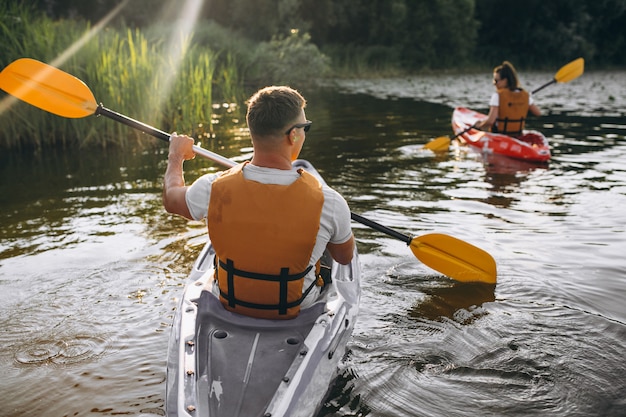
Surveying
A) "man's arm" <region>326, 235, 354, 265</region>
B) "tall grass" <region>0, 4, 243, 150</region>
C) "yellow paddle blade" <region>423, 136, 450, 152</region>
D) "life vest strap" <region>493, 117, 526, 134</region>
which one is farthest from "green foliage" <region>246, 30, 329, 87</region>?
"man's arm" <region>326, 235, 354, 265</region>

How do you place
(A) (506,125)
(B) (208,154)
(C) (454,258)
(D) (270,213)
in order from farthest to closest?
1. (A) (506,125)
2. (C) (454,258)
3. (B) (208,154)
4. (D) (270,213)

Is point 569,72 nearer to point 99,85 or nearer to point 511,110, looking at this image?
point 511,110

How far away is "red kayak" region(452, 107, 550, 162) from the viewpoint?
7.51 m

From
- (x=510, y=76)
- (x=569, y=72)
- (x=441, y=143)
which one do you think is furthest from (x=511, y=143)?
(x=569, y=72)

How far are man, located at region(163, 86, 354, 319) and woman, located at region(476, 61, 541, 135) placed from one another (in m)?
5.75

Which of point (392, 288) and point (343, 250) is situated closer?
point (343, 250)

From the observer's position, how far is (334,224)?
2451mm

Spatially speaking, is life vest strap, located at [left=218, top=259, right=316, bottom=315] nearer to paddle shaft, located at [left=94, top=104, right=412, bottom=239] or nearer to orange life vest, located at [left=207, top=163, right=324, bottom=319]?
orange life vest, located at [left=207, top=163, right=324, bottom=319]

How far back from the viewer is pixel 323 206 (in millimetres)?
2398

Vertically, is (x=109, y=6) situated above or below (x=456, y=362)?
above

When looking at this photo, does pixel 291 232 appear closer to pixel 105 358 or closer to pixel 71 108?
pixel 105 358

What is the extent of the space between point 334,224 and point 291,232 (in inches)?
8.1

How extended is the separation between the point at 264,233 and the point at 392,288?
1.82m

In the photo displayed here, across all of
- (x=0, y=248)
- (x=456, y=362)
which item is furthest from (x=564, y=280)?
(x=0, y=248)
